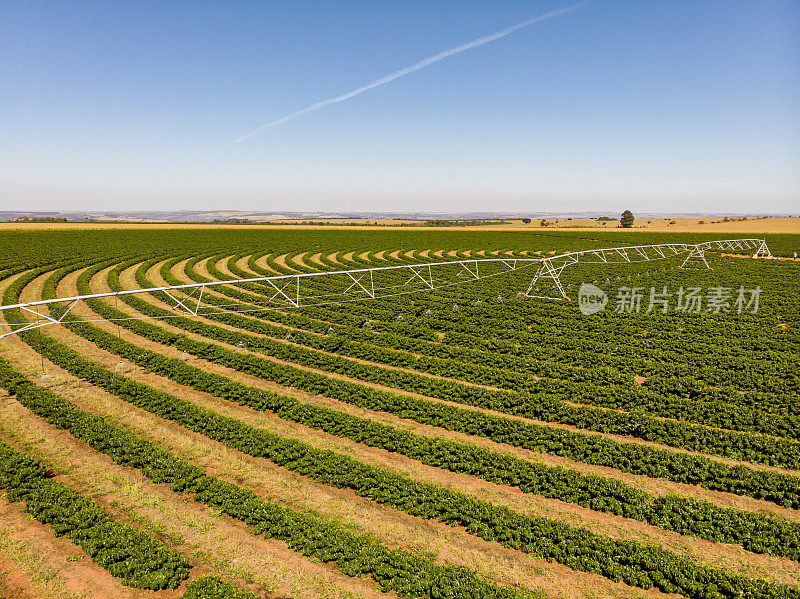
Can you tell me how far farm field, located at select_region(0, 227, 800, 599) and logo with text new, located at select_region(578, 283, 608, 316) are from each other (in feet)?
11.2

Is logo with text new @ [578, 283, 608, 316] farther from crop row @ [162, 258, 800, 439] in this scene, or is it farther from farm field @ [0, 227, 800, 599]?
crop row @ [162, 258, 800, 439]

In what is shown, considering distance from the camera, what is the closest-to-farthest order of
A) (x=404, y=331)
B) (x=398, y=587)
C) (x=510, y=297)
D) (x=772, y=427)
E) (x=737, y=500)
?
(x=398, y=587) < (x=737, y=500) < (x=772, y=427) < (x=404, y=331) < (x=510, y=297)

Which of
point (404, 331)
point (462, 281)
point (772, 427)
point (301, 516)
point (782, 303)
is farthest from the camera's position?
point (462, 281)

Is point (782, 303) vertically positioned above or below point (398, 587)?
above

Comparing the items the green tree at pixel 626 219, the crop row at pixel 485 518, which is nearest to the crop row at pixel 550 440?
the crop row at pixel 485 518

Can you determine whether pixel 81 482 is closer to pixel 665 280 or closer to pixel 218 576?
pixel 218 576

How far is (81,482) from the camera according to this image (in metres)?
11.8

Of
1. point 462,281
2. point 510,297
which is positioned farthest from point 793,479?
point 462,281

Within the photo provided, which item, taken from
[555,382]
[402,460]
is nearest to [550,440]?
[555,382]

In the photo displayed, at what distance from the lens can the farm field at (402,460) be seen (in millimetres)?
8922

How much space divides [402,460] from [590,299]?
88.3 feet

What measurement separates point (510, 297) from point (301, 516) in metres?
27.2

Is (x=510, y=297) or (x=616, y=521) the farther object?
(x=510, y=297)

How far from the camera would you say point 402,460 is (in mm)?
12852
